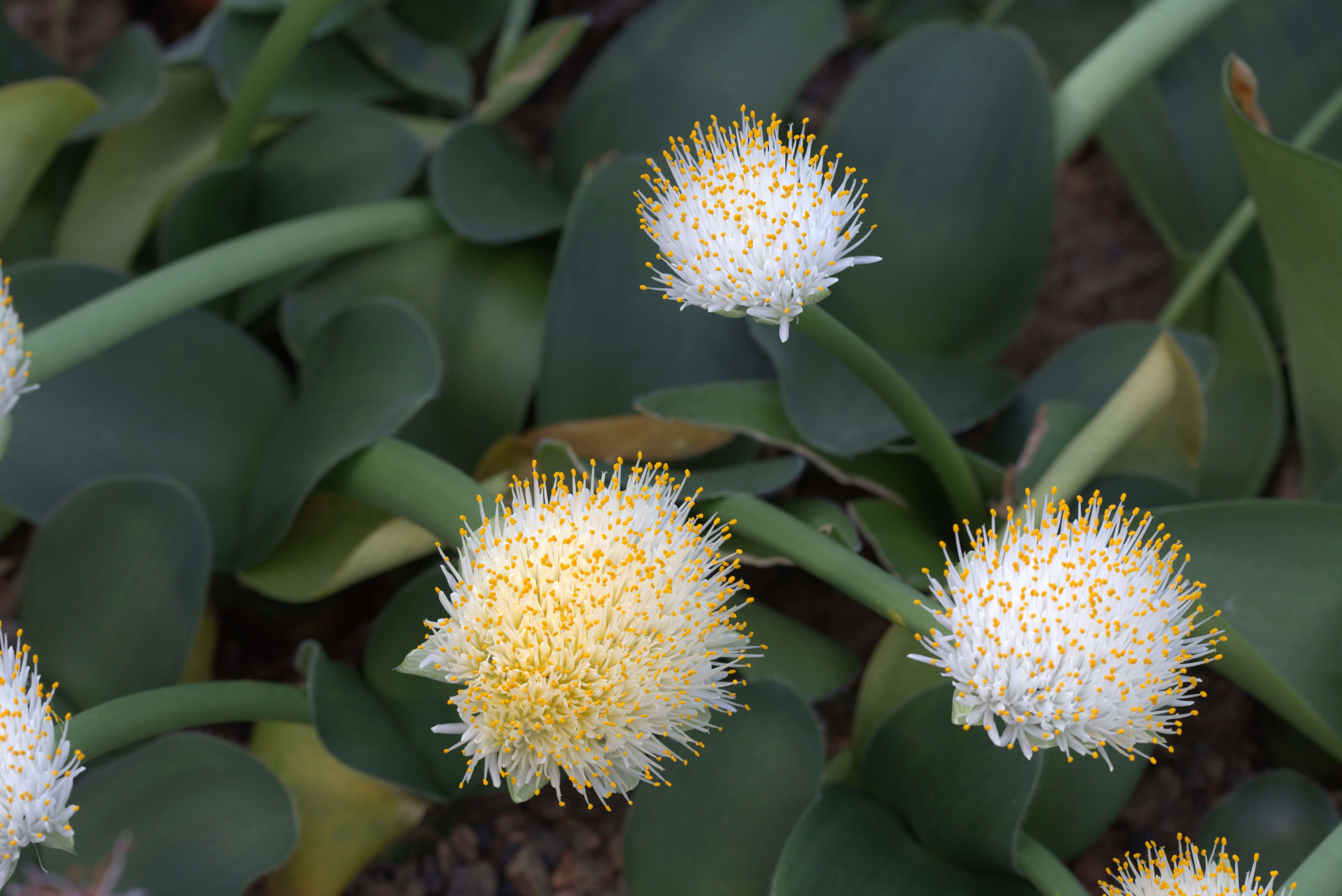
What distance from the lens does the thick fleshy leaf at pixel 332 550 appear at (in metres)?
0.87

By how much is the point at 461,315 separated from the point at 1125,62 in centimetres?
67

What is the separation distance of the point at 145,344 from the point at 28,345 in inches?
7.9

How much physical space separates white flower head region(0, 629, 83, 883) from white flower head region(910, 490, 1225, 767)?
1.46ft

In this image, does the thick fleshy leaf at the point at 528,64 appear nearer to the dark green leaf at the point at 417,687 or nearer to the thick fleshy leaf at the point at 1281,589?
the dark green leaf at the point at 417,687

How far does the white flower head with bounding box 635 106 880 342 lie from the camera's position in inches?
22.9

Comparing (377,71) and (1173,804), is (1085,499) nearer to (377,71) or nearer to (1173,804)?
(1173,804)

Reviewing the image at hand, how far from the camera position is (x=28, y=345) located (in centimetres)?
74

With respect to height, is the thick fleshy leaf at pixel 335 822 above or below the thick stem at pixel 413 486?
below

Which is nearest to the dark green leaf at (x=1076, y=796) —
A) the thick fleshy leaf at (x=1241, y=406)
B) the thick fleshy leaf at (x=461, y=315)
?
the thick fleshy leaf at (x=1241, y=406)

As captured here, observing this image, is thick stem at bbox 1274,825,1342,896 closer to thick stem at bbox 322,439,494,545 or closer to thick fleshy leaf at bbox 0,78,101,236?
thick stem at bbox 322,439,494,545

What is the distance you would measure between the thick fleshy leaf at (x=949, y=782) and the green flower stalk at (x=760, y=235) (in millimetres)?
259

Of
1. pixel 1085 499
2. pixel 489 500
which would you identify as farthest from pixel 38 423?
pixel 1085 499

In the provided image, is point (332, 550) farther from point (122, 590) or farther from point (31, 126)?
point (31, 126)

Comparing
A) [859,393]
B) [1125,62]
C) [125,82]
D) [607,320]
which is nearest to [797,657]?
[859,393]
